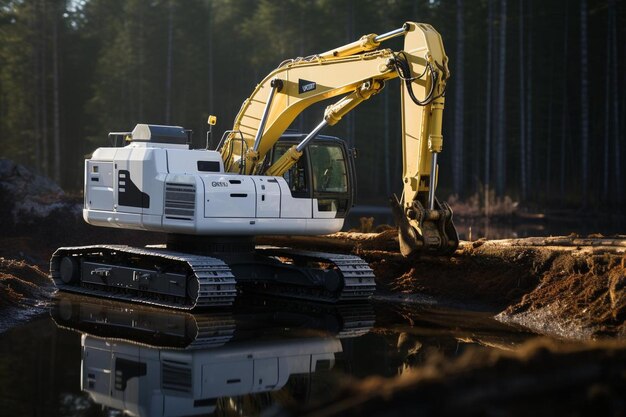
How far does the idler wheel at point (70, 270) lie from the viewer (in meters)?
16.1

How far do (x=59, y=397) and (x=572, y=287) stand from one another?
7.78m

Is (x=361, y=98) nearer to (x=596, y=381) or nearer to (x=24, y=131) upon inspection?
(x=596, y=381)

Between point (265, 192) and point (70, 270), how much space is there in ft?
12.5

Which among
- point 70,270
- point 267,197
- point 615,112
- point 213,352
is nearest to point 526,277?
point 267,197

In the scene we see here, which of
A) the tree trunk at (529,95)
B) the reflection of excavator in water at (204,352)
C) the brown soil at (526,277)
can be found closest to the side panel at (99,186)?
the reflection of excavator in water at (204,352)

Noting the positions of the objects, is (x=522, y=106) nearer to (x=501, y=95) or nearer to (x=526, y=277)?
(x=501, y=95)

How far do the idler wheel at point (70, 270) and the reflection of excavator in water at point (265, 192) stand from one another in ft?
0.08

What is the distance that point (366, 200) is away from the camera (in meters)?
53.8

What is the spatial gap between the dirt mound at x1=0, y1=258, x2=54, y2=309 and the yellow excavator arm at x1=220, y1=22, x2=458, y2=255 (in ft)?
12.3

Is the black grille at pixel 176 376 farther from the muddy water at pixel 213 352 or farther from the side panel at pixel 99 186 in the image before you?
the side panel at pixel 99 186

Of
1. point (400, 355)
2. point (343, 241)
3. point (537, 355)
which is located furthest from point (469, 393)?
point (343, 241)

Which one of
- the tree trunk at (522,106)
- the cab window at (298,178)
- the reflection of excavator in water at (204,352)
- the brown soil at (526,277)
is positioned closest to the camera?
the reflection of excavator in water at (204,352)

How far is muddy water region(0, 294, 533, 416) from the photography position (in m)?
8.38

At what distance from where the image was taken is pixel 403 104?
47.6ft
